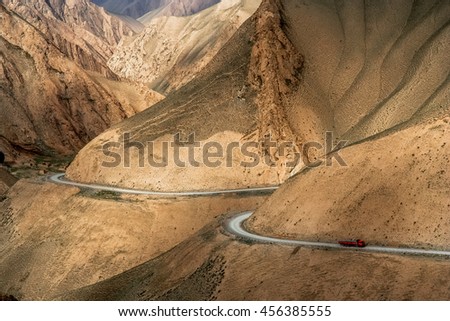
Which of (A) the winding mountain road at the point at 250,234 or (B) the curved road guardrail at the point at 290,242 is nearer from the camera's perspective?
(B) the curved road guardrail at the point at 290,242

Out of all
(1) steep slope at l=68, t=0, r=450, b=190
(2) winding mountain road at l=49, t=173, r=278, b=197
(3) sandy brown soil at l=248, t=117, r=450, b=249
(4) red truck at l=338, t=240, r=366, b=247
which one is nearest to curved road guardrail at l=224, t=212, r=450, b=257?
(4) red truck at l=338, t=240, r=366, b=247

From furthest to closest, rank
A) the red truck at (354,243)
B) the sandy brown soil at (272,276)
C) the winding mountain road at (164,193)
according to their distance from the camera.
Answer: the winding mountain road at (164,193)
the red truck at (354,243)
the sandy brown soil at (272,276)

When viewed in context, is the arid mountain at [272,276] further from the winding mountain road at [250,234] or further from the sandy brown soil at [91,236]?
the sandy brown soil at [91,236]

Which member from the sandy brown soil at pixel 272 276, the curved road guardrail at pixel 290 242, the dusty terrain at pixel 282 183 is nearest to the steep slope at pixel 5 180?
the dusty terrain at pixel 282 183

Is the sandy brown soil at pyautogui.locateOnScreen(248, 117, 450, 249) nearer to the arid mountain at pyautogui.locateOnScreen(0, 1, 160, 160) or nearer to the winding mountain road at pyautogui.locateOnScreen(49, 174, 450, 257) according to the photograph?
the winding mountain road at pyautogui.locateOnScreen(49, 174, 450, 257)

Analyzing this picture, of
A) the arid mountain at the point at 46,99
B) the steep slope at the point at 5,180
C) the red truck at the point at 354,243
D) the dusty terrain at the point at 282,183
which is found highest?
the arid mountain at the point at 46,99

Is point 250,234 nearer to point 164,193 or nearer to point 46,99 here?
point 164,193

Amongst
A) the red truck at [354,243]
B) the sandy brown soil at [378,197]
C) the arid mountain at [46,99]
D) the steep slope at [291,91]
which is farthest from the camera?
the arid mountain at [46,99]
